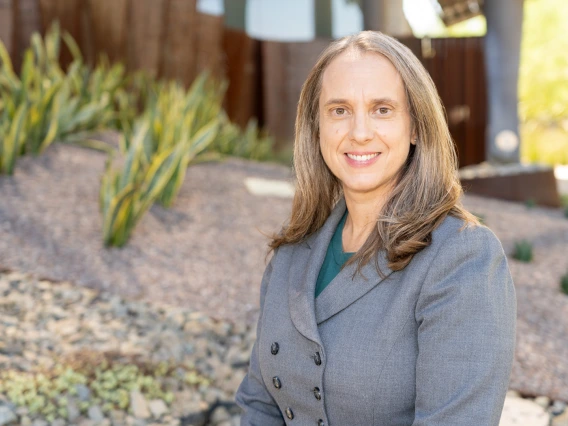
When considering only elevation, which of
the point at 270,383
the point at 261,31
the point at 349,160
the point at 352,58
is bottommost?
the point at 270,383

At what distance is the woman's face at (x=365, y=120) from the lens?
1610mm

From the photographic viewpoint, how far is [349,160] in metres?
1.71

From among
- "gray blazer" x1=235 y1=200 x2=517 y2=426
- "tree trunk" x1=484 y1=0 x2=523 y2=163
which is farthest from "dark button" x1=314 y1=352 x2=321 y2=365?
"tree trunk" x1=484 y1=0 x2=523 y2=163

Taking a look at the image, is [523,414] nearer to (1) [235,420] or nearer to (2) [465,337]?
(1) [235,420]

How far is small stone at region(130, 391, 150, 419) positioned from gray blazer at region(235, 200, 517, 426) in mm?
1266

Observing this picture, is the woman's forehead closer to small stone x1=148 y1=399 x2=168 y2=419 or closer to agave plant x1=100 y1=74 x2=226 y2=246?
small stone x1=148 y1=399 x2=168 y2=419

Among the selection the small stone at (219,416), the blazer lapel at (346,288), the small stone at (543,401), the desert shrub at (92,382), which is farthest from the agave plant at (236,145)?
the blazer lapel at (346,288)

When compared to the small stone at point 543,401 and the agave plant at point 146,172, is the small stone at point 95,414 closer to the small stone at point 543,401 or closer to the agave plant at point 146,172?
the agave plant at point 146,172

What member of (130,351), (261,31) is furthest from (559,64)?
(130,351)

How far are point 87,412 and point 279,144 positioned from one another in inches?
323

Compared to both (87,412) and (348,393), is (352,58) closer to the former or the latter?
(348,393)

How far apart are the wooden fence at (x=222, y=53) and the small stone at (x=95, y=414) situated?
4.35 m

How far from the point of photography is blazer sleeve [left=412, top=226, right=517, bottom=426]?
4.57 feet

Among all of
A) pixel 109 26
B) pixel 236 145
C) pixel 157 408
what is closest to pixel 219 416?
pixel 157 408
